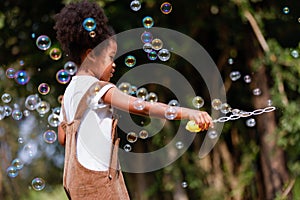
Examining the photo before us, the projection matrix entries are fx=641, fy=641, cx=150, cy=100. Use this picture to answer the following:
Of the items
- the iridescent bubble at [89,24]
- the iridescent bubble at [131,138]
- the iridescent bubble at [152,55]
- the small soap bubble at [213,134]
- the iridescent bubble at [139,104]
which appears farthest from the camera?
the small soap bubble at [213,134]

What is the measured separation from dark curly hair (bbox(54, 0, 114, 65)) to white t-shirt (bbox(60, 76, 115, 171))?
0.55 ft

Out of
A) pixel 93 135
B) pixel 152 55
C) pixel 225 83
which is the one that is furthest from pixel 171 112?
pixel 225 83

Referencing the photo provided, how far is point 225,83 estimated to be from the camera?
5242mm

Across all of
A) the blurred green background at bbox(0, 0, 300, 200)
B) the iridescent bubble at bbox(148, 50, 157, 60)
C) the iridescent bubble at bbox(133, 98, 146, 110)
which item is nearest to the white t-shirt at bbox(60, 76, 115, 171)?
the iridescent bubble at bbox(133, 98, 146, 110)

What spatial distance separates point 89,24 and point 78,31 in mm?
56

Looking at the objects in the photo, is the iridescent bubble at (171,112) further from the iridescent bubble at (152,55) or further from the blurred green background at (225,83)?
the blurred green background at (225,83)

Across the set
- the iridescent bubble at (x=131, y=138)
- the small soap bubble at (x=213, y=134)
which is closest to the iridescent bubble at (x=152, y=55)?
the iridescent bubble at (x=131, y=138)

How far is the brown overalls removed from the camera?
215 centimetres

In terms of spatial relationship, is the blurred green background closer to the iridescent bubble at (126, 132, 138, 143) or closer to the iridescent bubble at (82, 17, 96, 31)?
the iridescent bubble at (126, 132, 138, 143)

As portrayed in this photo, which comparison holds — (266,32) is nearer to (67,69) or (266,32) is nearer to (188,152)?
(188,152)

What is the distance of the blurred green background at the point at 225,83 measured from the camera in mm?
4508

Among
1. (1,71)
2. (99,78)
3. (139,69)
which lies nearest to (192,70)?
(139,69)

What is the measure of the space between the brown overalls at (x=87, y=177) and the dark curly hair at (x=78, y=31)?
217 millimetres

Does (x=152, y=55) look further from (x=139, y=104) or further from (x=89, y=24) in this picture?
(x=139, y=104)
